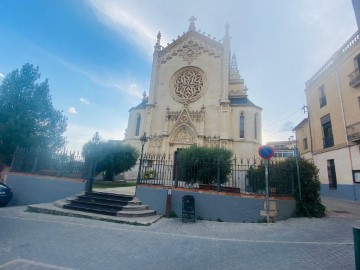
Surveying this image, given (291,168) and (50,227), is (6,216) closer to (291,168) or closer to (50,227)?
(50,227)

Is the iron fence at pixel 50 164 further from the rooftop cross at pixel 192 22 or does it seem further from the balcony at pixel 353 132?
the rooftop cross at pixel 192 22

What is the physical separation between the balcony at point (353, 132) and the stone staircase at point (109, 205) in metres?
15.9

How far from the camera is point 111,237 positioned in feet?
19.3

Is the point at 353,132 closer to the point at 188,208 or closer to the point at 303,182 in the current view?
the point at 303,182

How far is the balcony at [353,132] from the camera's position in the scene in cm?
1494

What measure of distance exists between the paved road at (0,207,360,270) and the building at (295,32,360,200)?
10.9 m

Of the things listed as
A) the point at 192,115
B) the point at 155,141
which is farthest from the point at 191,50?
the point at 155,141

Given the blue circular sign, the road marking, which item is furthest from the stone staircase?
the blue circular sign

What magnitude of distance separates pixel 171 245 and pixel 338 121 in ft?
63.0

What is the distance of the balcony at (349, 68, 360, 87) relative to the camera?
608 inches

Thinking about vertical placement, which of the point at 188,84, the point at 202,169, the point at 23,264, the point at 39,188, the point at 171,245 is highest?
the point at 188,84

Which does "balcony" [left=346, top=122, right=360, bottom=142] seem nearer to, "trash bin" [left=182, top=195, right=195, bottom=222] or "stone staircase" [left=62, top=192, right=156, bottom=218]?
"trash bin" [left=182, top=195, right=195, bottom=222]

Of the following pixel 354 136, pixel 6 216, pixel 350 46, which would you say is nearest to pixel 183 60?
pixel 350 46

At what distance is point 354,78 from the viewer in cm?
1581
